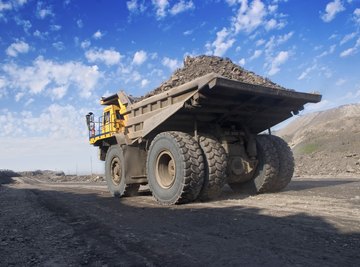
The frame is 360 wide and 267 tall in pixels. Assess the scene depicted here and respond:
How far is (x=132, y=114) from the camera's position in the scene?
995 cm

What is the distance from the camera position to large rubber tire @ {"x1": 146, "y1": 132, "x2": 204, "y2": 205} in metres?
7.44

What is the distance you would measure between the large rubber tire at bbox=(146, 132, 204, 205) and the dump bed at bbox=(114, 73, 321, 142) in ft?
1.71

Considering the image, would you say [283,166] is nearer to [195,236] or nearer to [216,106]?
[216,106]

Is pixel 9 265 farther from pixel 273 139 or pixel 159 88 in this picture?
pixel 273 139

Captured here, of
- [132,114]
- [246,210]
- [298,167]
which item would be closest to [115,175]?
[132,114]

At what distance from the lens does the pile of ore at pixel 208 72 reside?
343 inches

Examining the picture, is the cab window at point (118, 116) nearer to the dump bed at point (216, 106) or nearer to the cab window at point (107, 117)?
the cab window at point (107, 117)

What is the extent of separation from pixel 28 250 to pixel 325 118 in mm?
59416

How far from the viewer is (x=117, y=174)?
1107 cm

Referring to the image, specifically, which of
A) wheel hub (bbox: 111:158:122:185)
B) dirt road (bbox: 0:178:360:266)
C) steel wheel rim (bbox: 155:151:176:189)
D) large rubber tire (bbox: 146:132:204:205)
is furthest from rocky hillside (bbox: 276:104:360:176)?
dirt road (bbox: 0:178:360:266)

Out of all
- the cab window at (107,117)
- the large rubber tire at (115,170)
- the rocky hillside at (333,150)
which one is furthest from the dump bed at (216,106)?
the rocky hillside at (333,150)

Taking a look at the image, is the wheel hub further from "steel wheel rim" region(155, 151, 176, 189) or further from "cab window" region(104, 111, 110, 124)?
"steel wheel rim" region(155, 151, 176, 189)

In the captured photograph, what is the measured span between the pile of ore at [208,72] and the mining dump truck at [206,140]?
59 cm

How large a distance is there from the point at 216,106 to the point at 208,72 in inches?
49.6
